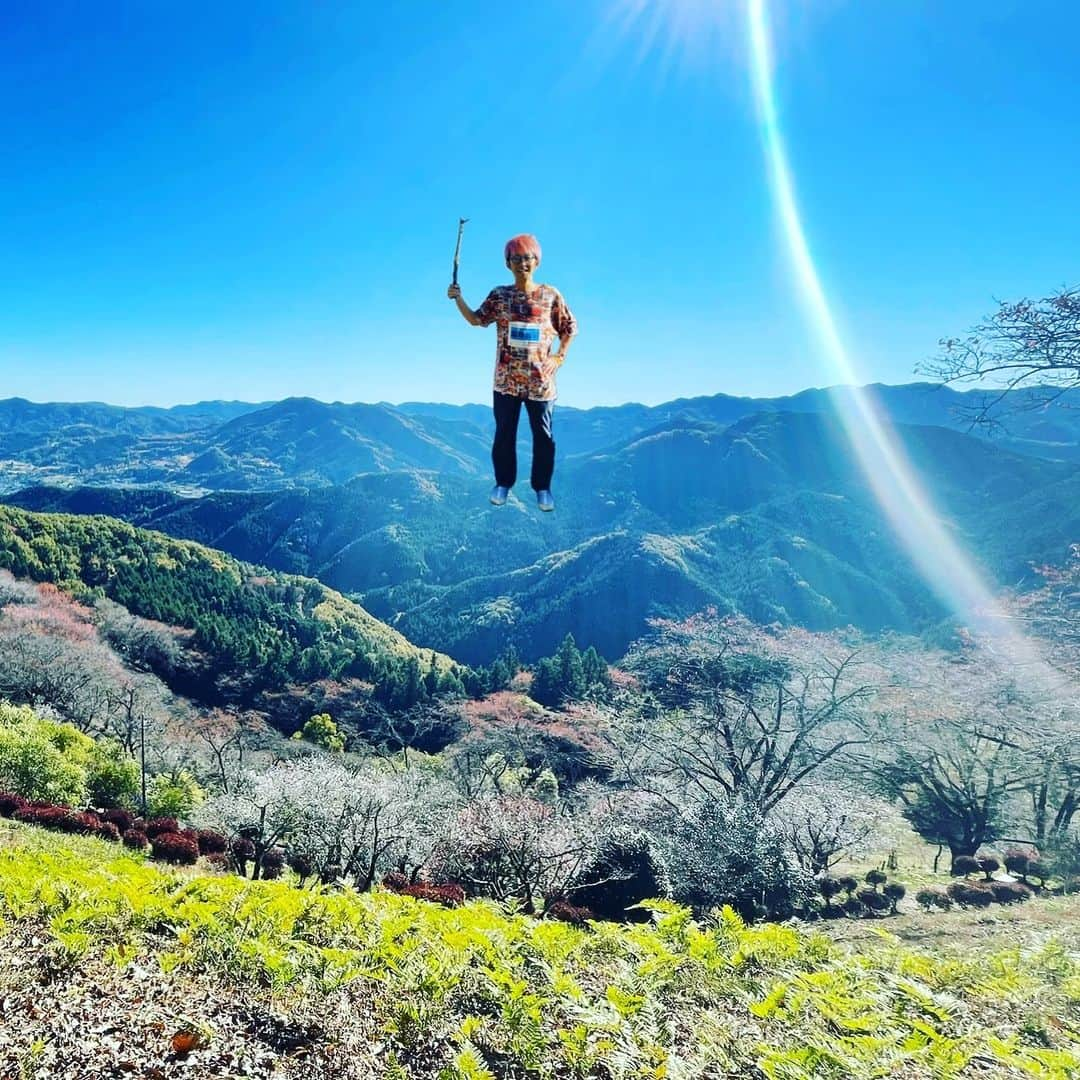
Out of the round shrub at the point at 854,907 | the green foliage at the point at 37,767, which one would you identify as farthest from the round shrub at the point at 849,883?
the green foliage at the point at 37,767

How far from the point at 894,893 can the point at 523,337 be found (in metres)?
26.1

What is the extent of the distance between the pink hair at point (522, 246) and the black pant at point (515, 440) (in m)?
0.92

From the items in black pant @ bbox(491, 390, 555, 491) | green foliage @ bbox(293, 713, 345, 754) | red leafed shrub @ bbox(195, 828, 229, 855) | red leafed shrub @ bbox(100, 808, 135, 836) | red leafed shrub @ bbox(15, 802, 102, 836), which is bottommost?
green foliage @ bbox(293, 713, 345, 754)

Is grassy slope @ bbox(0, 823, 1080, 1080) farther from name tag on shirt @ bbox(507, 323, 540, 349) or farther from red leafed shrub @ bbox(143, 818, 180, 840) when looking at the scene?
red leafed shrub @ bbox(143, 818, 180, 840)

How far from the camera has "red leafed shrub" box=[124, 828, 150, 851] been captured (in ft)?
47.0

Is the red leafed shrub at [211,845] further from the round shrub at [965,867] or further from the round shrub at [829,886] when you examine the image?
the round shrub at [965,867]

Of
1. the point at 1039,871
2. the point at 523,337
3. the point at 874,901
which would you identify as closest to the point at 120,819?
the point at 523,337

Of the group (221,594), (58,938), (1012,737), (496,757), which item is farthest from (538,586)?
(58,938)

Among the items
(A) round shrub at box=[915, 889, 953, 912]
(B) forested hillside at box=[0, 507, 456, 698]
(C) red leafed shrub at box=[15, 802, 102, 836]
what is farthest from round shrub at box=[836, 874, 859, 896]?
(B) forested hillside at box=[0, 507, 456, 698]

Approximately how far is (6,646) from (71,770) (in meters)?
22.0

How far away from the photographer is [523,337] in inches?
160

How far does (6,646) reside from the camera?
111 feet

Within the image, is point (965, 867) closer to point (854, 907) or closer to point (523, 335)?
point (854, 907)

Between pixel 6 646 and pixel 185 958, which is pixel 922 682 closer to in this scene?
pixel 185 958
